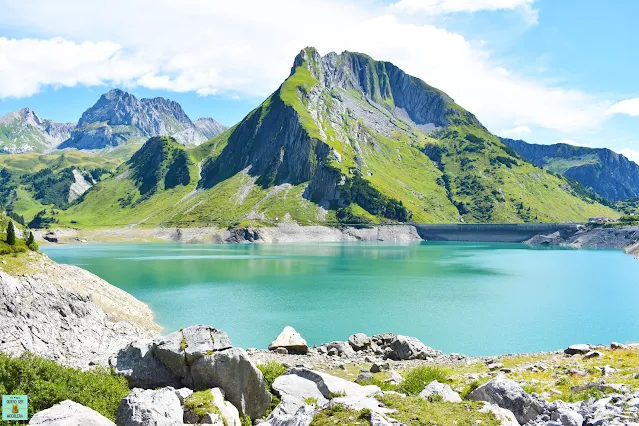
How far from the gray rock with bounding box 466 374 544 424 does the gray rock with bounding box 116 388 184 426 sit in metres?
12.5

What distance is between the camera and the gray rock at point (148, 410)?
15922mm

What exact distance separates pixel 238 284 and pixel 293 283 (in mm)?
11909

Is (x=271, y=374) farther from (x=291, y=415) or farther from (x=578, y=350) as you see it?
(x=578, y=350)

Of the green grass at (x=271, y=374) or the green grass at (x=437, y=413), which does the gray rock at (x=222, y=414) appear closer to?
the green grass at (x=271, y=374)

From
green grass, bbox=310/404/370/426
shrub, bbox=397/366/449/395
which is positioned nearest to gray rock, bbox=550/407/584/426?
green grass, bbox=310/404/370/426

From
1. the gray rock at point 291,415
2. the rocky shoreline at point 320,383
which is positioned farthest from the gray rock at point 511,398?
the gray rock at point 291,415

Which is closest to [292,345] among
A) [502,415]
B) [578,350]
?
[578,350]

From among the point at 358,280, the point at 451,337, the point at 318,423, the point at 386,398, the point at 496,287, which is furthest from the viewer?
the point at 358,280

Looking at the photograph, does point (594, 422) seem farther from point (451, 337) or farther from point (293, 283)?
point (293, 283)

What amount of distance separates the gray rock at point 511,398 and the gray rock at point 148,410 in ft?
41.0

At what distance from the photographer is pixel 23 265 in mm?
51938

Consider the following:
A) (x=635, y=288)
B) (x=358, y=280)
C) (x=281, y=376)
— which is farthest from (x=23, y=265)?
(x=635, y=288)

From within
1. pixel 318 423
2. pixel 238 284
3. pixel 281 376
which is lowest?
pixel 238 284

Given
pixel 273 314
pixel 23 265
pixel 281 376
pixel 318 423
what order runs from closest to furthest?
1. pixel 318 423
2. pixel 281 376
3. pixel 23 265
4. pixel 273 314
